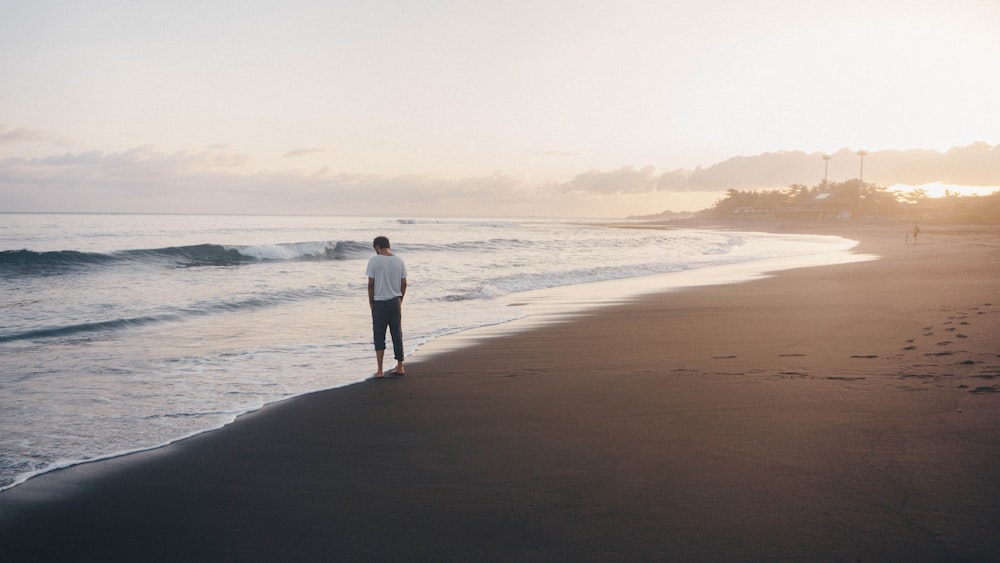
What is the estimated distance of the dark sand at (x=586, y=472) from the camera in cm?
316

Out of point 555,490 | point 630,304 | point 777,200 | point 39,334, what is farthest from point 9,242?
point 777,200

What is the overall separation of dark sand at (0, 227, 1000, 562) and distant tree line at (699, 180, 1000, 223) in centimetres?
7756

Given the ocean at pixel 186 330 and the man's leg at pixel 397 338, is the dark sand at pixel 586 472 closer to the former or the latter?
the man's leg at pixel 397 338

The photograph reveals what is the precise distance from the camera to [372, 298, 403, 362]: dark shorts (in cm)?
741

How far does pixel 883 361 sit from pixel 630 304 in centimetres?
661

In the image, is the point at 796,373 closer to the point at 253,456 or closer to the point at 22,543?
the point at 253,456

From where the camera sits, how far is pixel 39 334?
33.8 ft

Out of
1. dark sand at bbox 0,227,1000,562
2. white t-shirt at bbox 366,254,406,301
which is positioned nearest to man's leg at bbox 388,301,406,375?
white t-shirt at bbox 366,254,406,301

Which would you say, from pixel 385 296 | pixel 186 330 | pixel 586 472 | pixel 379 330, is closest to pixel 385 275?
pixel 385 296

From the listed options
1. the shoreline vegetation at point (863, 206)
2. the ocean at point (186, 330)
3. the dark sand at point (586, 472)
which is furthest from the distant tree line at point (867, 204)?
the dark sand at point (586, 472)

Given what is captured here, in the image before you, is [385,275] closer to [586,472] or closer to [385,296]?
[385,296]

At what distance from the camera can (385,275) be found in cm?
748

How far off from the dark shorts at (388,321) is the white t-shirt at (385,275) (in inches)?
3.3

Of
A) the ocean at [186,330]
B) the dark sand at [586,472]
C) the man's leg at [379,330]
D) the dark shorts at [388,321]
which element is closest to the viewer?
the dark sand at [586,472]
